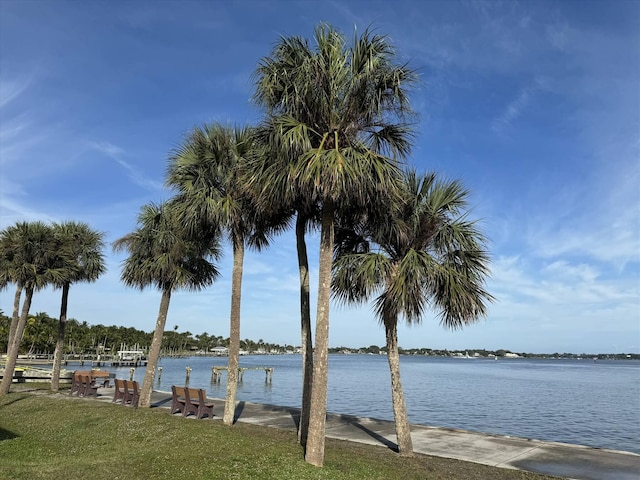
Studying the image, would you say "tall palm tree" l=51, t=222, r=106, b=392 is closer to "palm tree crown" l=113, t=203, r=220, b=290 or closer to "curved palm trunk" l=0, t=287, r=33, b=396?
"curved palm trunk" l=0, t=287, r=33, b=396

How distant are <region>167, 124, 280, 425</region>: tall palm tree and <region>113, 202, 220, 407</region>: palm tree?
226 cm

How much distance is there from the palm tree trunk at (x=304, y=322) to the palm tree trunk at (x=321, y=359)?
2422 mm

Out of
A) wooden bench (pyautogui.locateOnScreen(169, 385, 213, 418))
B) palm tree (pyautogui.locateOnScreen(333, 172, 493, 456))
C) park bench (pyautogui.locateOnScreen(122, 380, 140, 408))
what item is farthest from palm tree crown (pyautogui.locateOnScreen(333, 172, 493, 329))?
park bench (pyautogui.locateOnScreen(122, 380, 140, 408))

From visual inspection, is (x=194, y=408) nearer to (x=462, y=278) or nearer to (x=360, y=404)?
(x=462, y=278)

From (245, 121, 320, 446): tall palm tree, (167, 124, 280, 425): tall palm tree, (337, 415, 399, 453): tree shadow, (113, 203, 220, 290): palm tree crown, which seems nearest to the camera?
(245, 121, 320, 446): tall palm tree

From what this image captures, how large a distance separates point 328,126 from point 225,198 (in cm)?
498

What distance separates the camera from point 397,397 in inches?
444

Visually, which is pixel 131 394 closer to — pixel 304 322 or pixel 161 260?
pixel 161 260

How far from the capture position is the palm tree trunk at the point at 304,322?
11711mm

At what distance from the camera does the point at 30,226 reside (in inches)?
872

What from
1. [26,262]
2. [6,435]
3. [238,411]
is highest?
[26,262]

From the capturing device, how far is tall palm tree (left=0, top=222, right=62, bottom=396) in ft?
71.0

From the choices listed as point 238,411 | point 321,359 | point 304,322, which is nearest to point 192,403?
point 238,411

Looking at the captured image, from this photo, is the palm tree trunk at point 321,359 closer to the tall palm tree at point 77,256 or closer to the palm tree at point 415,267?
the palm tree at point 415,267
